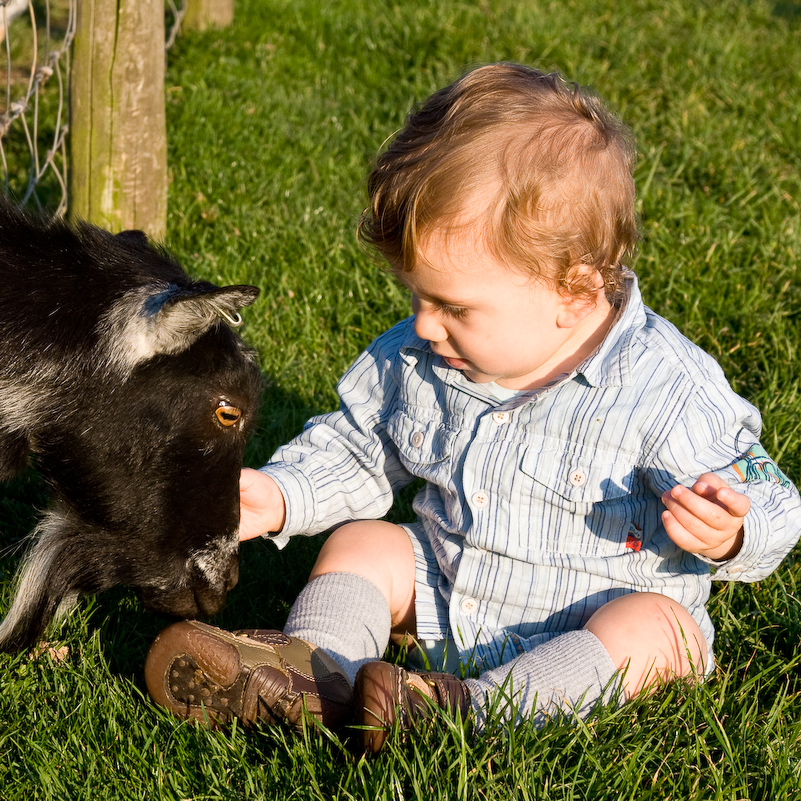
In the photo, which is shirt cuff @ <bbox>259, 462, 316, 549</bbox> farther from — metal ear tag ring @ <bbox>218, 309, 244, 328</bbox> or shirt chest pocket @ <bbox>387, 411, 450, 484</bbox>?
metal ear tag ring @ <bbox>218, 309, 244, 328</bbox>

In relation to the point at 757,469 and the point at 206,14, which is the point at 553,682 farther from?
the point at 206,14

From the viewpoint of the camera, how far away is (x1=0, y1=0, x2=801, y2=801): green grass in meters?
2.40

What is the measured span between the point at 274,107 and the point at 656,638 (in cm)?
505

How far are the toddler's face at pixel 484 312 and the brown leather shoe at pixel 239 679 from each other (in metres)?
0.93

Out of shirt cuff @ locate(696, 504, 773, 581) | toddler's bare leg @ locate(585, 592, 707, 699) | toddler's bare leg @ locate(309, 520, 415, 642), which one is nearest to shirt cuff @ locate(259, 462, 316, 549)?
toddler's bare leg @ locate(309, 520, 415, 642)

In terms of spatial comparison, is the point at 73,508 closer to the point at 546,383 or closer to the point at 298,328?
the point at 546,383

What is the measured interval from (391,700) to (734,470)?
1.12 m

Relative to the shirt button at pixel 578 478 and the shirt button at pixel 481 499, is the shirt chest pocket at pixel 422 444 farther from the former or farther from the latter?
the shirt button at pixel 578 478

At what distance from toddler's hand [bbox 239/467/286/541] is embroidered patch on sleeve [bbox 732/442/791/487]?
1362 millimetres

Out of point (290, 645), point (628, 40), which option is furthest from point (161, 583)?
point (628, 40)

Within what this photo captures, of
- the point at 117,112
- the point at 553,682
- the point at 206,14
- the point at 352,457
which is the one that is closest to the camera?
the point at 553,682

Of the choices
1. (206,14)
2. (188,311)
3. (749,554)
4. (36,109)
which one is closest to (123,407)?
(188,311)

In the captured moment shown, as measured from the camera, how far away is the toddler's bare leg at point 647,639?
8.55 ft

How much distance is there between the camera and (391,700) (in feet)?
7.55
